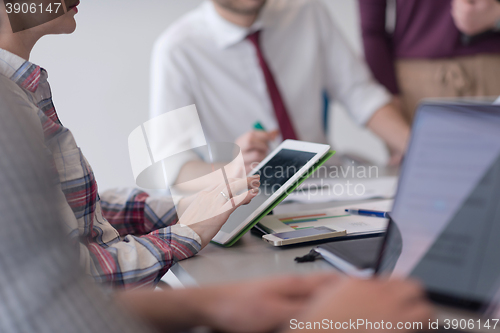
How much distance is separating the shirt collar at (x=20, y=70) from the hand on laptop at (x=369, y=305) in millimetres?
411

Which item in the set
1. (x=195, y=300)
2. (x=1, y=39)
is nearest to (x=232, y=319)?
(x=195, y=300)

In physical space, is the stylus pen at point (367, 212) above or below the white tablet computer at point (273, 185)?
below

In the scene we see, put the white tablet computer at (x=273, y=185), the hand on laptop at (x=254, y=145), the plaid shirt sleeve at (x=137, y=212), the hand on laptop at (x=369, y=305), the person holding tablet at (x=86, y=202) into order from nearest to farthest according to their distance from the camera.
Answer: the hand on laptop at (x=369, y=305) < the person holding tablet at (x=86, y=202) < the white tablet computer at (x=273, y=185) < the plaid shirt sleeve at (x=137, y=212) < the hand on laptop at (x=254, y=145)

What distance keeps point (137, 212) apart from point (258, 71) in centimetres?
71

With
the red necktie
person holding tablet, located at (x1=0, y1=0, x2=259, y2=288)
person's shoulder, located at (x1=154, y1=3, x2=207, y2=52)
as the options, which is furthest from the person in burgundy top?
person holding tablet, located at (x1=0, y1=0, x2=259, y2=288)

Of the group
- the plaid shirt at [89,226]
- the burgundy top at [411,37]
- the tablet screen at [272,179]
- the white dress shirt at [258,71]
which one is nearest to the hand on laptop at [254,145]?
the tablet screen at [272,179]

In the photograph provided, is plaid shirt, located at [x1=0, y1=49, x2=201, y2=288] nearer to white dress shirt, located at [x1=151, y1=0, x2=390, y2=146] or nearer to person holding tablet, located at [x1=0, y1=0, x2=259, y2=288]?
person holding tablet, located at [x1=0, y1=0, x2=259, y2=288]

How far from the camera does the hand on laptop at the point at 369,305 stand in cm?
28

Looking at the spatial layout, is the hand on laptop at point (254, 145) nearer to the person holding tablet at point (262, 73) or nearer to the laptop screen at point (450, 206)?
the person holding tablet at point (262, 73)

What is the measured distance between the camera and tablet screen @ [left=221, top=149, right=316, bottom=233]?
1.97ft

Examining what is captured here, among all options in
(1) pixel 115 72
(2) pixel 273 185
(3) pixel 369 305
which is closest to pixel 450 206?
(3) pixel 369 305

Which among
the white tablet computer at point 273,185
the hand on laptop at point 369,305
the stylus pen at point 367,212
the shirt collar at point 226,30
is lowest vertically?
the stylus pen at point 367,212

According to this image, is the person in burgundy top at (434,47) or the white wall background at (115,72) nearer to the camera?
the white wall background at (115,72)

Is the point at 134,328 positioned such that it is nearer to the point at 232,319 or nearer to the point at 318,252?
the point at 232,319
